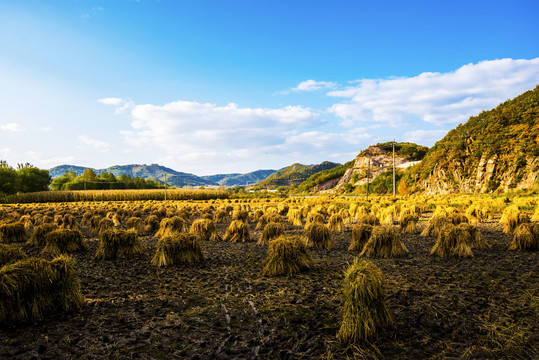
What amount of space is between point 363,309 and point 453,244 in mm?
5390

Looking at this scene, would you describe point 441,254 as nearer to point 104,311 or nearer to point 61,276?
point 104,311

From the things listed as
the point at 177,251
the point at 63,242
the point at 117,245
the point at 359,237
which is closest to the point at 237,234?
the point at 177,251

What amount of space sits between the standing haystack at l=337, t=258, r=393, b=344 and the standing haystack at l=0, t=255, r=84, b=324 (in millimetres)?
4135

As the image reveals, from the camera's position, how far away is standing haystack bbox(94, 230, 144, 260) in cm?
798

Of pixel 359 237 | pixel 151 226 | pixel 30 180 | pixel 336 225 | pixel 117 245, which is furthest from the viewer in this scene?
pixel 30 180

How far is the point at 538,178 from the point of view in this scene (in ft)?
102

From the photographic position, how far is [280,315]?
13.8 ft

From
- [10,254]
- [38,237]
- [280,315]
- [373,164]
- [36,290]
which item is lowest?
[280,315]

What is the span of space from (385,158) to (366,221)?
95.3m

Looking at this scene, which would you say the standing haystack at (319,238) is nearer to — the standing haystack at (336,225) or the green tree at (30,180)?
the standing haystack at (336,225)

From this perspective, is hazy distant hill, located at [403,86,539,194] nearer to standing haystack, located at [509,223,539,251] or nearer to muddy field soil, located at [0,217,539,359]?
standing haystack, located at [509,223,539,251]

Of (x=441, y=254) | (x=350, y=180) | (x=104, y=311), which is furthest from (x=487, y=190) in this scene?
(x=350, y=180)

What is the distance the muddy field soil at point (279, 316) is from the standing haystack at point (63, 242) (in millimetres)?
2889

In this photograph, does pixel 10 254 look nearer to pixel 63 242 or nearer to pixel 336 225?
pixel 63 242
